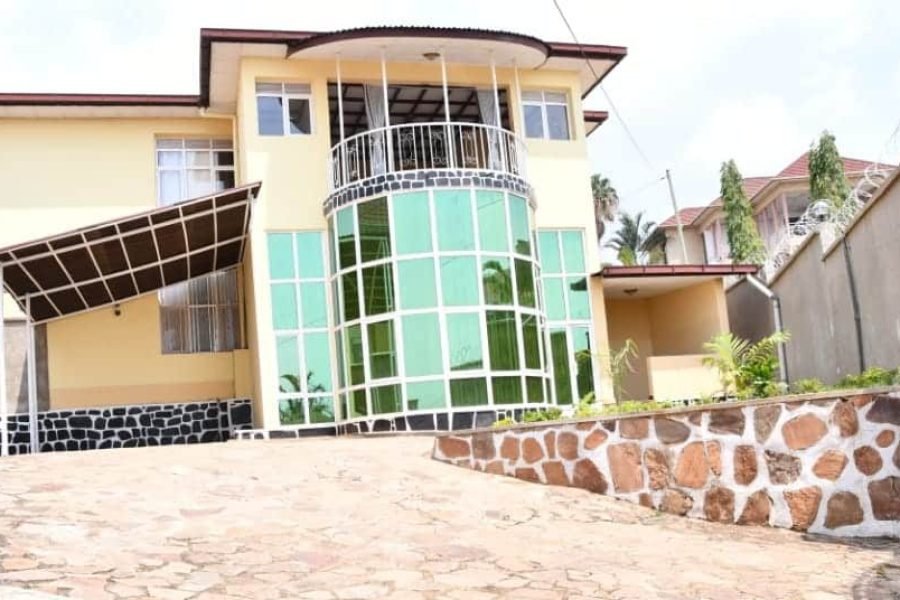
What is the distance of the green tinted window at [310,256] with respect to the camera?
52.0ft

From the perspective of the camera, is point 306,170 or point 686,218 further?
point 686,218

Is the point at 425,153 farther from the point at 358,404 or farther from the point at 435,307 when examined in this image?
the point at 358,404

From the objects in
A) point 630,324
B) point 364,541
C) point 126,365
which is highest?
point 630,324

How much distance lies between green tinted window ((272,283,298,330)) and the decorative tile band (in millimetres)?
2257

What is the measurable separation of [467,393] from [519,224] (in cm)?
293

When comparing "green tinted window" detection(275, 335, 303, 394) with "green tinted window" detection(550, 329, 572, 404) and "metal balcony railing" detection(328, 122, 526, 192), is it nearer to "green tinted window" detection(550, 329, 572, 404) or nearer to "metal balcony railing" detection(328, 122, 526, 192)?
"metal balcony railing" detection(328, 122, 526, 192)

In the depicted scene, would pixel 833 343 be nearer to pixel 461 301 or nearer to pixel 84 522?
pixel 461 301

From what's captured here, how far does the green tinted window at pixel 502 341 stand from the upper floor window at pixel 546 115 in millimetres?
4114

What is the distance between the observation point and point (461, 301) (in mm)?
14672

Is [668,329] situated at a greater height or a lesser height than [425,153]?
lesser

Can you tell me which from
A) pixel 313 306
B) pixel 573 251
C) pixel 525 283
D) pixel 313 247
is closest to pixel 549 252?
pixel 573 251

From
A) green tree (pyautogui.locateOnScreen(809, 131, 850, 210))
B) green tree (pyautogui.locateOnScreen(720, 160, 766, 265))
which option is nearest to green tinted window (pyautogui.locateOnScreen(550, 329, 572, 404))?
green tree (pyautogui.locateOnScreen(809, 131, 850, 210))

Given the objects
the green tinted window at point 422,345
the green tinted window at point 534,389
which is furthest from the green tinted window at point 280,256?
the green tinted window at point 534,389

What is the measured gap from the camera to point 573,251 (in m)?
17.2
